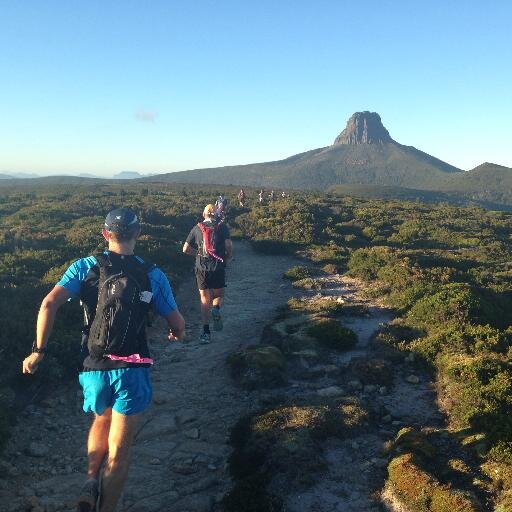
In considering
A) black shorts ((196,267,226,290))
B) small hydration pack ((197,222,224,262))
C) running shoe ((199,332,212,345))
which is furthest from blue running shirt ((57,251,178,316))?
running shoe ((199,332,212,345))

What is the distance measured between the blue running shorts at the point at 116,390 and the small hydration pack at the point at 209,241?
5.60 meters

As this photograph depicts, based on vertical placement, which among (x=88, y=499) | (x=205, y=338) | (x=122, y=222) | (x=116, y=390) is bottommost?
(x=205, y=338)

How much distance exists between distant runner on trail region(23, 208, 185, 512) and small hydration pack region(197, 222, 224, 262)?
5366 millimetres

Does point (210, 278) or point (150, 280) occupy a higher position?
point (150, 280)

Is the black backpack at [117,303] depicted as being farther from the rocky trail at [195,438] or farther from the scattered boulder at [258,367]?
the scattered boulder at [258,367]

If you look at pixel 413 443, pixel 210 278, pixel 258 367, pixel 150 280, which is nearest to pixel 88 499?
pixel 150 280

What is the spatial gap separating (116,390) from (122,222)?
1590mm

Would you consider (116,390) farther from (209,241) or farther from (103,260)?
(209,241)

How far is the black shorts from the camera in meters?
10.2

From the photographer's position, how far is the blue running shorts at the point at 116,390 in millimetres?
4434

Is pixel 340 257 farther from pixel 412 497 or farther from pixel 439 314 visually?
pixel 412 497

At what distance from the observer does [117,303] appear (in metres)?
4.37

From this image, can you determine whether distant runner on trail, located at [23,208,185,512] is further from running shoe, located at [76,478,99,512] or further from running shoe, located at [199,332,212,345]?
running shoe, located at [199,332,212,345]

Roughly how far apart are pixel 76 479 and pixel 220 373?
356 centimetres
